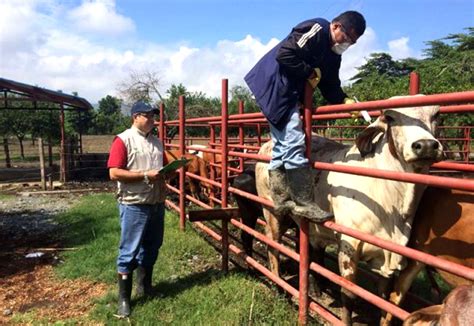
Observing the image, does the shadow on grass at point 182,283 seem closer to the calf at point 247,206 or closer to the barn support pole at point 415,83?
the calf at point 247,206

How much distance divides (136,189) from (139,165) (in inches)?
8.8

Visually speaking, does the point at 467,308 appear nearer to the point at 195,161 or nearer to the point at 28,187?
the point at 195,161

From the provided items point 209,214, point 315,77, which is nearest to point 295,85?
point 315,77

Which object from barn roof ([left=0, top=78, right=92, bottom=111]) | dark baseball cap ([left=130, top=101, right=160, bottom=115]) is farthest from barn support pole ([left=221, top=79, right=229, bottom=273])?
barn roof ([left=0, top=78, right=92, bottom=111])

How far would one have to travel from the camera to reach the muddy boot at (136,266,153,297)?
435 centimetres

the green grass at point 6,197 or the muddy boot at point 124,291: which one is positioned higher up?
the muddy boot at point 124,291

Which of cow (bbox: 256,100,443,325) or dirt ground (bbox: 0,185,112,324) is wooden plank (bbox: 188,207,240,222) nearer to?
dirt ground (bbox: 0,185,112,324)

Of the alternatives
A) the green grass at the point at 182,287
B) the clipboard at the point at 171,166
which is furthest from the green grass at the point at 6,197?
the clipboard at the point at 171,166

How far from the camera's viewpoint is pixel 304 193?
3156 mm

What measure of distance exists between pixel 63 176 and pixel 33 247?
28.0ft

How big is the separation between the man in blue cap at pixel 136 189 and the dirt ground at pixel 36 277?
0.63 metres

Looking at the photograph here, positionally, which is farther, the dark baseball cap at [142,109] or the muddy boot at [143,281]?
the muddy boot at [143,281]

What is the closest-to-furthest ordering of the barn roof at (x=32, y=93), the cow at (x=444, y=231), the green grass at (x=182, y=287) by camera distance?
the cow at (x=444, y=231) < the green grass at (x=182, y=287) < the barn roof at (x=32, y=93)

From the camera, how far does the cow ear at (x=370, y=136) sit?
305 cm
